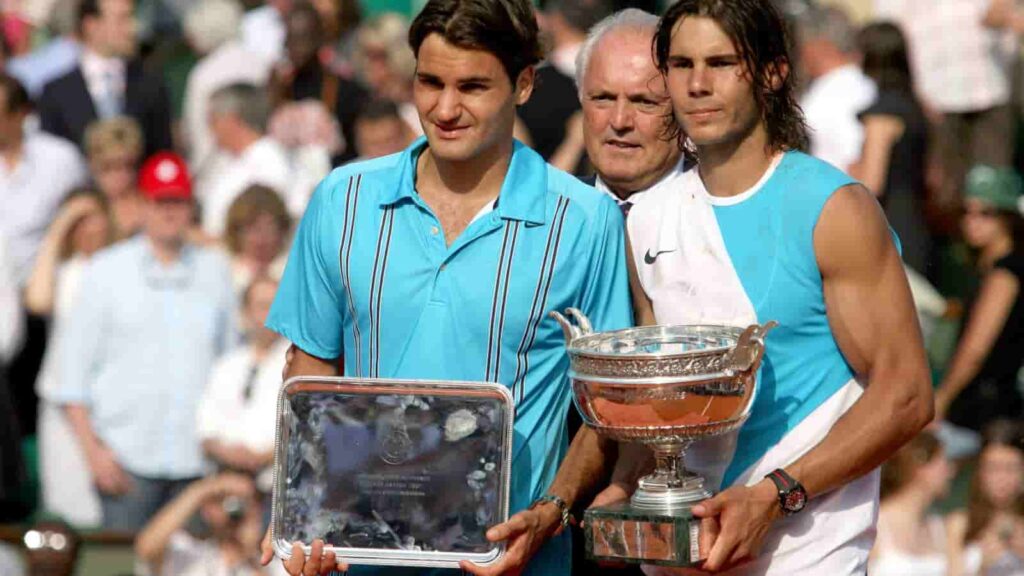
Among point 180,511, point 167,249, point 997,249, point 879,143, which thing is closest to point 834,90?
point 879,143

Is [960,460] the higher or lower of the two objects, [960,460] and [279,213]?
the lower

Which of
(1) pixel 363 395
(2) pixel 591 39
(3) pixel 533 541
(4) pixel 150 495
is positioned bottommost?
(4) pixel 150 495

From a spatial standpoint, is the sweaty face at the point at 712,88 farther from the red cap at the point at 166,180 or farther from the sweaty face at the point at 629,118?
the red cap at the point at 166,180

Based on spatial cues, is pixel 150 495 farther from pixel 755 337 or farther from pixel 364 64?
pixel 755 337

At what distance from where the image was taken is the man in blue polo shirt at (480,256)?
12.4 ft

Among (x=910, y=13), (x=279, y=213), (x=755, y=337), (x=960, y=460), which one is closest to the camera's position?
(x=755, y=337)

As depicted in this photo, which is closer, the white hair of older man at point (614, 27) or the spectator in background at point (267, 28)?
the white hair of older man at point (614, 27)

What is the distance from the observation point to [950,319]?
27.3 ft

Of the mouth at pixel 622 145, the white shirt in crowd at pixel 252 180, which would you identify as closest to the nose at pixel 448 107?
the mouth at pixel 622 145

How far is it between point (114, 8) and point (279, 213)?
181 centimetres

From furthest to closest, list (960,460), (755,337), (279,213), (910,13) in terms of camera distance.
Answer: (910,13) < (279,213) < (960,460) < (755,337)

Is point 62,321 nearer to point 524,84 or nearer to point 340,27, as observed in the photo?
point 340,27

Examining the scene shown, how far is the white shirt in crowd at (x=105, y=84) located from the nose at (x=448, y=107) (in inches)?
233

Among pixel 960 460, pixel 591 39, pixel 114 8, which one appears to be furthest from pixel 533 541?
pixel 114 8
